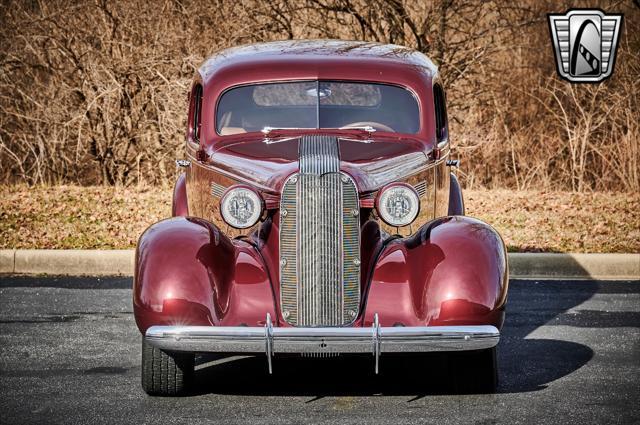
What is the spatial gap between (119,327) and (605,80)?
1003 centimetres

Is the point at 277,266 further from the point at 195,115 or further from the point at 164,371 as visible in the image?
the point at 195,115

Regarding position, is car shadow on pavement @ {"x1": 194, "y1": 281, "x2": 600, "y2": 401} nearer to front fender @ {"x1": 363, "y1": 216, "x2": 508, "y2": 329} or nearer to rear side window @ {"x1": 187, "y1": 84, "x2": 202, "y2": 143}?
front fender @ {"x1": 363, "y1": 216, "x2": 508, "y2": 329}

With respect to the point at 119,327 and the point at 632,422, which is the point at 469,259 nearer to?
the point at 632,422

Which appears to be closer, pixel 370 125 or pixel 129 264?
pixel 370 125

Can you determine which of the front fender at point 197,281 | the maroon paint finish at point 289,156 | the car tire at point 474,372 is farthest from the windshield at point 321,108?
the car tire at point 474,372

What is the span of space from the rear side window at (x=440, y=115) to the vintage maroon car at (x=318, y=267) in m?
0.59

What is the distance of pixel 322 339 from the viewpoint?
16.8ft

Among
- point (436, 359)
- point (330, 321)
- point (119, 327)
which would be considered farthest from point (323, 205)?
point (119, 327)

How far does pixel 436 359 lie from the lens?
270 inches

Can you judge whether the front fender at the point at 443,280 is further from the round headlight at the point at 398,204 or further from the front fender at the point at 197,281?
the front fender at the point at 197,281

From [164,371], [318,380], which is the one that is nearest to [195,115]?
[318,380]

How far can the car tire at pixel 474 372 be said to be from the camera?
580 centimetres

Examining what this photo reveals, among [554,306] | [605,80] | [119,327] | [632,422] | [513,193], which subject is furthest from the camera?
[605,80]

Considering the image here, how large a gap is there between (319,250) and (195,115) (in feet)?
7.60
